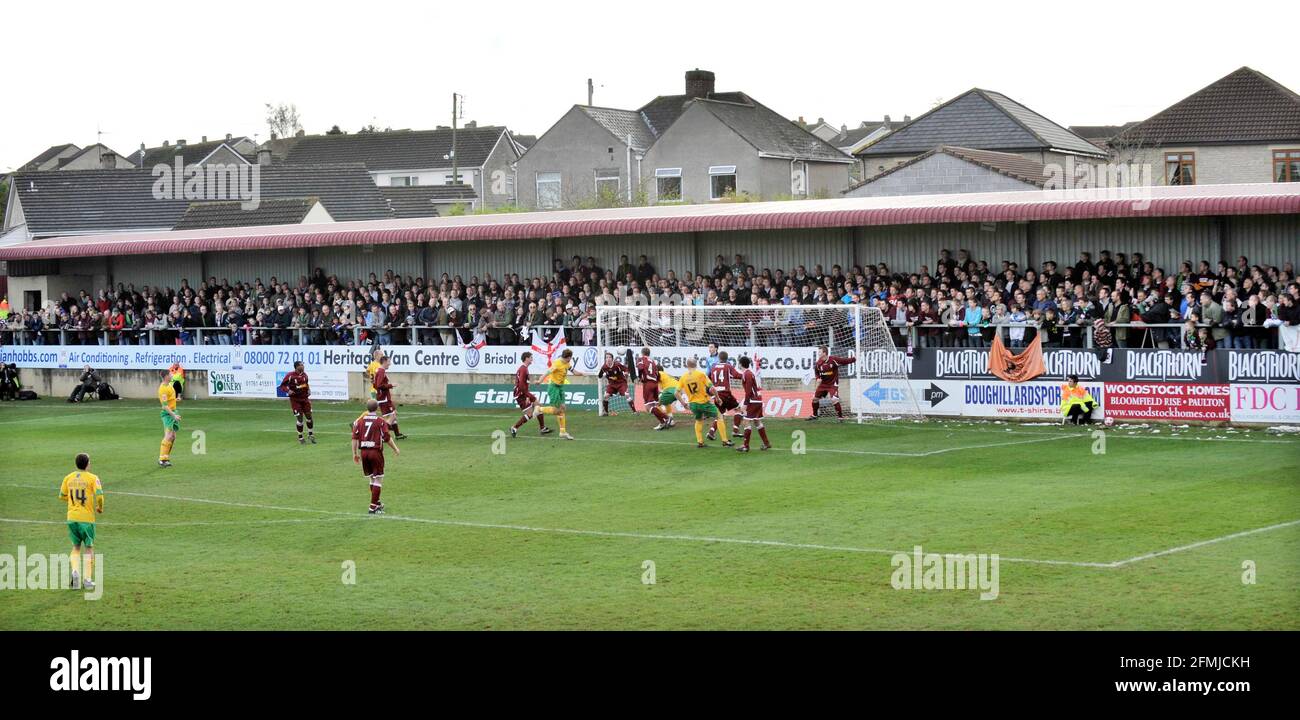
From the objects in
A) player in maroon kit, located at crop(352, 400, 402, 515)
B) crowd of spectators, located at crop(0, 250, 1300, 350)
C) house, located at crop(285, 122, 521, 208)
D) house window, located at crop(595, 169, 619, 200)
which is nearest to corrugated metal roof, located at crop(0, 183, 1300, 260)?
crowd of spectators, located at crop(0, 250, 1300, 350)

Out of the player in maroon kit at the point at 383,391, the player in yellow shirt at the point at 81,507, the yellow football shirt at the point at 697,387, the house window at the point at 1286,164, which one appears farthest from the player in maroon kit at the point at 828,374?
the house window at the point at 1286,164

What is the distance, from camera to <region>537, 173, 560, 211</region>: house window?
76.8 meters

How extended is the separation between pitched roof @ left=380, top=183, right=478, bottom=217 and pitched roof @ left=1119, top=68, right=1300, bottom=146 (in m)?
42.0

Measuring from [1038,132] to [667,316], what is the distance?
3191cm

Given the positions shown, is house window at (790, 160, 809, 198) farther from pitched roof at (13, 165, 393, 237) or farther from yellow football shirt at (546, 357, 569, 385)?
yellow football shirt at (546, 357, 569, 385)

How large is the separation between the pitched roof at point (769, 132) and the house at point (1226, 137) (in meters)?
15.2

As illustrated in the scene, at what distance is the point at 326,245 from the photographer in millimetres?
48688

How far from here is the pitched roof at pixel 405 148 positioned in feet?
344

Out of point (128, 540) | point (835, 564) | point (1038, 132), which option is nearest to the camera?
point (835, 564)

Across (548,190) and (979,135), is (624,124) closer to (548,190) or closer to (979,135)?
(548,190)

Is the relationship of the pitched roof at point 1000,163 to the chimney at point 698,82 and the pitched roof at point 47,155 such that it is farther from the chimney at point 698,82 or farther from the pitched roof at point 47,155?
the pitched roof at point 47,155

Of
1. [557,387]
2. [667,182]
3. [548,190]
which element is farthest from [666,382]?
[548,190]

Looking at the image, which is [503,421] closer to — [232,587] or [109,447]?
[109,447]
